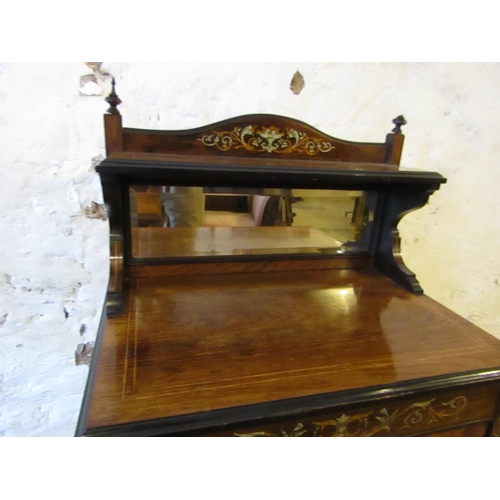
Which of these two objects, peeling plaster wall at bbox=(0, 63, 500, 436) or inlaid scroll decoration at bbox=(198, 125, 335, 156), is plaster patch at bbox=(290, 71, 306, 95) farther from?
inlaid scroll decoration at bbox=(198, 125, 335, 156)

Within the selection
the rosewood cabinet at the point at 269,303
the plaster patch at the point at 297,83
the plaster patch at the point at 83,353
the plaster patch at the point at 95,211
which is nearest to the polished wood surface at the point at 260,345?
the rosewood cabinet at the point at 269,303

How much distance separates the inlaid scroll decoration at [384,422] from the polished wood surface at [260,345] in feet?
0.18

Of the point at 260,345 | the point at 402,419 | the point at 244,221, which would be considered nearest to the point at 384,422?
the point at 402,419

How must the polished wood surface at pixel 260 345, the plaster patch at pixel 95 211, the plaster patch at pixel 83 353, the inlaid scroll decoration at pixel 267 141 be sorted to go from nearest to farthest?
the polished wood surface at pixel 260 345 < the inlaid scroll decoration at pixel 267 141 < the plaster patch at pixel 95 211 < the plaster patch at pixel 83 353

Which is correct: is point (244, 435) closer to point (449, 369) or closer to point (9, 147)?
point (449, 369)

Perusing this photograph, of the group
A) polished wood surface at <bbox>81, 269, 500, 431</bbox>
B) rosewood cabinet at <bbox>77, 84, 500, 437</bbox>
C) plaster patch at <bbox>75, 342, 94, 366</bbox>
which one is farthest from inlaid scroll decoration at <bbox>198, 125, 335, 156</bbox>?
plaster patch at <bbox>75, 342, 94, 366</bbox>

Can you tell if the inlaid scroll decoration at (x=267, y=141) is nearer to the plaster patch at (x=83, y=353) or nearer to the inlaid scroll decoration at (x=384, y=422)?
the inlaid scroll decoration at (x=384, y=422)

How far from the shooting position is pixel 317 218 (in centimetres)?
83

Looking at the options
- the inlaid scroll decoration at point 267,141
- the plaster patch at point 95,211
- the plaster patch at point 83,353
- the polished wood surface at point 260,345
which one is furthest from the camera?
the plaster patch at point 83,353

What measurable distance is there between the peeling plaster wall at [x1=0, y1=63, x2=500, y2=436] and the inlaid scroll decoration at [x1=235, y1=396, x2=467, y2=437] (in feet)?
2.24

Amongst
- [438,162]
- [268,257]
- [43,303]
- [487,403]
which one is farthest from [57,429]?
[438,162]

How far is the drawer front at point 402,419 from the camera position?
0.44 meters

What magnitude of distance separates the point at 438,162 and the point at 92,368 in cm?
110

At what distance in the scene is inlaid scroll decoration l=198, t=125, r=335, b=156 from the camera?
72 cm
